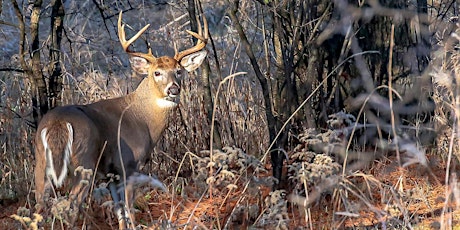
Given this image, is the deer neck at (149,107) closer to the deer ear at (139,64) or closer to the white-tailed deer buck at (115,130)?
the white-tailed deer buck at (115,130)

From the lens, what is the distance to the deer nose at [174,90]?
24.6ft

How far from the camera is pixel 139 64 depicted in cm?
784

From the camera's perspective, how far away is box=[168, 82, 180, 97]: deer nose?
749 cm

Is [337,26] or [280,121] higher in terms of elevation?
[337,26]

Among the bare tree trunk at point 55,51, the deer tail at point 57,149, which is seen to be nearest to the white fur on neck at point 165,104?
the bare tree trunk at point 55,51

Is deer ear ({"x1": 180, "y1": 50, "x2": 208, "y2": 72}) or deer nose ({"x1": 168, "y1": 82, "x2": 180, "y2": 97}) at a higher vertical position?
deer ear ({"x1": 180, "y1": 50, "x2": 208, "y2": 72})

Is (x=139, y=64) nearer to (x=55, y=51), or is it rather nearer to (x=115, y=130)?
(x=55, y=51)

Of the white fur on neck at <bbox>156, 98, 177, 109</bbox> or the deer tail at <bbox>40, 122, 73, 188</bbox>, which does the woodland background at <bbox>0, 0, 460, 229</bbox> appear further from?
the deer tail at <bbox>40, 122, 73, 188</bbox>

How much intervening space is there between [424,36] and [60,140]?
305 centimetres

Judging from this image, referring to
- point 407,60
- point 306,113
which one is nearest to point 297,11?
point 306,113

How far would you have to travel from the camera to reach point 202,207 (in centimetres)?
690

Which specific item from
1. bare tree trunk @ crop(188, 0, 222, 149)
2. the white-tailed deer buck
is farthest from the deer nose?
bare tree trunk @ crop(188, 0, 222, 149)

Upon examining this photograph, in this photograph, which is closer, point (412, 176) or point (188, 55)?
point (412, 176)

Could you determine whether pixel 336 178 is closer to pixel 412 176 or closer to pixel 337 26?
pixel 337 26
